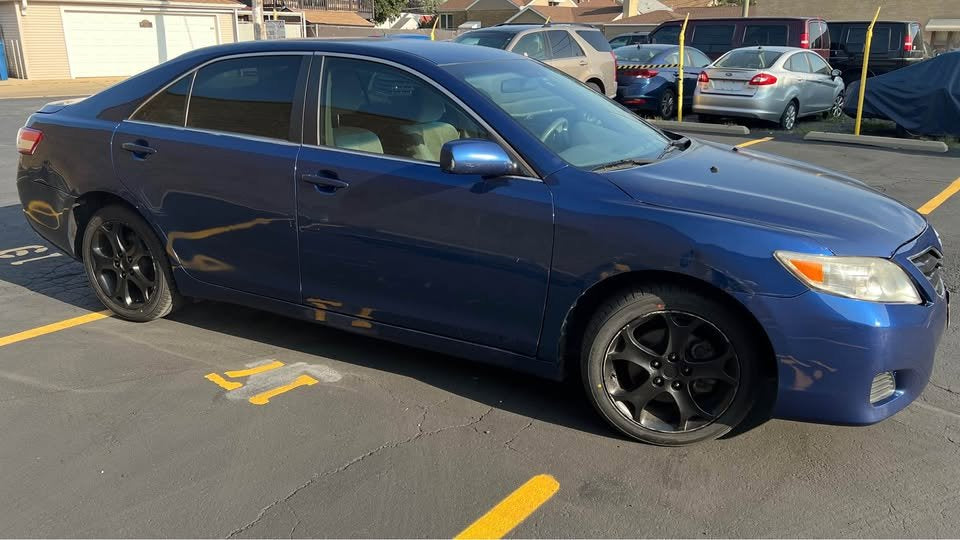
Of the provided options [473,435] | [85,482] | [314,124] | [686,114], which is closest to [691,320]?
[473,435]

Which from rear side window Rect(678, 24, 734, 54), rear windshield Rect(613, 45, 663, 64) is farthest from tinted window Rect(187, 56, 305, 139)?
rear side window Rect(678, 24, 734, 54)

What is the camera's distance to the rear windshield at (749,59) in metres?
13.6

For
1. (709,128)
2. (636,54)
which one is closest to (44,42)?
(636,54)

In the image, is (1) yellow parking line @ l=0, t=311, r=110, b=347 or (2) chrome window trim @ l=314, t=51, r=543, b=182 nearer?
(2) chrome window trim @ l=314, t=51, r=543, b=182

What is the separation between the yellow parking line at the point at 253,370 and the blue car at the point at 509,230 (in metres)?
0.32

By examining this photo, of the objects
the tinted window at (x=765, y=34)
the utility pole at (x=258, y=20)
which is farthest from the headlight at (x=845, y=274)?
the utility pole at (x=258, y=20)

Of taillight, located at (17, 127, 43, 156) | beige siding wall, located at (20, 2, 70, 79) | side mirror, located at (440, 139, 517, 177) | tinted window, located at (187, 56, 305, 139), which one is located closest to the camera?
side mirror, located at (440, 139, 517, 177)

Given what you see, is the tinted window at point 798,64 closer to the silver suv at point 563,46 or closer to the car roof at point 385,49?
the silver suv at point 563,46

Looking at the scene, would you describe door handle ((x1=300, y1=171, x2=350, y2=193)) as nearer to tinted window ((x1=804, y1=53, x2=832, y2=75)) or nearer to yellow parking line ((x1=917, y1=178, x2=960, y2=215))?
yellow parking line ((x1=917, y1=178, x2=960, y2=215))

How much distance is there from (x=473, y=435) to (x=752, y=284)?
135 centimetres

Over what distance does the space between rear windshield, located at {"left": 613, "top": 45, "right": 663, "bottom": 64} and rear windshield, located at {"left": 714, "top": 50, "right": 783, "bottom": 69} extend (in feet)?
5.86

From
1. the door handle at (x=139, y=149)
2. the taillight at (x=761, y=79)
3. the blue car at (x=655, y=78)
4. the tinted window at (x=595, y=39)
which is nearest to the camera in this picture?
the door handle at (x=139, y=149)

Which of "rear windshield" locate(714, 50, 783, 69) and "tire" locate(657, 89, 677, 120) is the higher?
"rear windshield" locate(714, 50, 783, 69)

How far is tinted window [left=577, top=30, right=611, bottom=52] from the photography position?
47.5 ft
